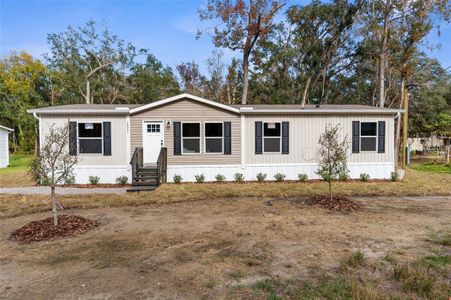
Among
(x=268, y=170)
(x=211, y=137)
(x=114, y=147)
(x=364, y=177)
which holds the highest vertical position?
(x=211, y=137)

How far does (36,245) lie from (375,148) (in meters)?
12.1

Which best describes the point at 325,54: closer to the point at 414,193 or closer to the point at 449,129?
the point at 449,129

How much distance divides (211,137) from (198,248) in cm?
756

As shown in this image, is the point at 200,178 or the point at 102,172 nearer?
A: the point at 102,172

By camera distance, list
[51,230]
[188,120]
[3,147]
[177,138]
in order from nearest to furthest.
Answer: [51,230]
[177,138]
[188,120]
[3,147]

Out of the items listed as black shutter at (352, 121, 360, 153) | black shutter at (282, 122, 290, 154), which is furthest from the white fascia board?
black shutter at (352, 121, 360, 153)

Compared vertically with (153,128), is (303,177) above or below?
below

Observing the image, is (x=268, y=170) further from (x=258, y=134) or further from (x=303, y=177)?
(x=258, y=134)

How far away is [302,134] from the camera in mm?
12148

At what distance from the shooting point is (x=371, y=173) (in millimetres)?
12453

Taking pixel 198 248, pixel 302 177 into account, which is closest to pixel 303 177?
pixel 302 177

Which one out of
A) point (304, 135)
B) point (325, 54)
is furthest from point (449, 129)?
point (304, 135)

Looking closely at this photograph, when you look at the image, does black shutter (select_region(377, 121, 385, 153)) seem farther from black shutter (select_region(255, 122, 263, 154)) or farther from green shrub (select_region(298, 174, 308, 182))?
black shutter (select_region(255, 122, 263, 154))

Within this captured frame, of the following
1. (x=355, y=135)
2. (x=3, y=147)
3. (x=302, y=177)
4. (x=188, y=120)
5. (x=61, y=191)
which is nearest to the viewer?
(x=61, y=191)
